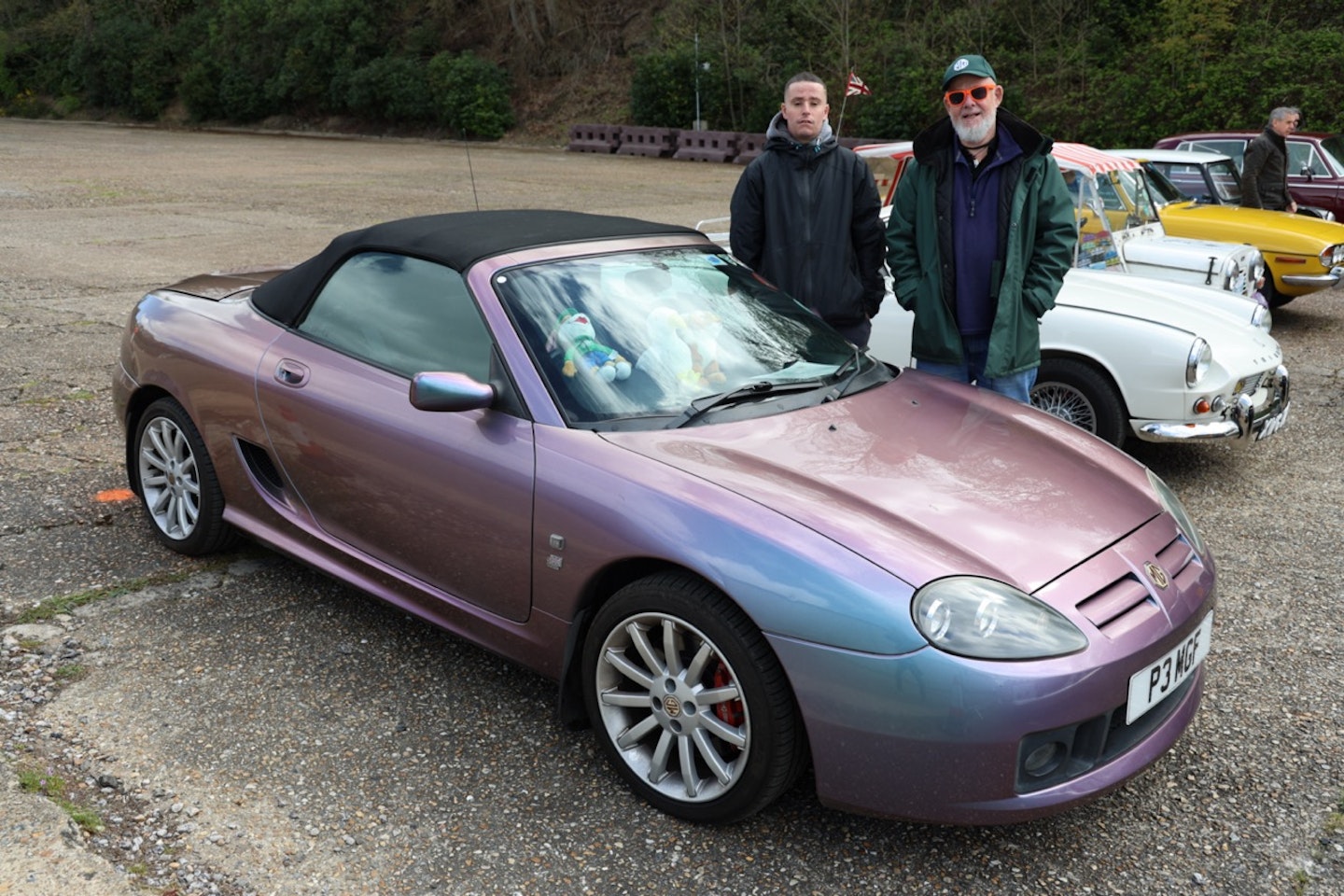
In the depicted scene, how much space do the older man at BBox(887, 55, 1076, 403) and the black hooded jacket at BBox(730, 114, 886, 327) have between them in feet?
0.89

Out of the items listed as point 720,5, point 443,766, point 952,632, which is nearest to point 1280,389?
point 952,632

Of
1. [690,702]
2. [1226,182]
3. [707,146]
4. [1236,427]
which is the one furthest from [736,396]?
[707,146]

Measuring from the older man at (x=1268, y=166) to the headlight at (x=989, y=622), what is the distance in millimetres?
10004

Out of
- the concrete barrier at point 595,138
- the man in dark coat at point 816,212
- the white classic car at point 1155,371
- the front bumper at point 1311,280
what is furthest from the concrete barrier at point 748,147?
the man in dark coat at point 816,212

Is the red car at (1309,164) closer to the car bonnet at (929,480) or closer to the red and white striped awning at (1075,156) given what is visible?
the red and white striped awning at (1075,156)

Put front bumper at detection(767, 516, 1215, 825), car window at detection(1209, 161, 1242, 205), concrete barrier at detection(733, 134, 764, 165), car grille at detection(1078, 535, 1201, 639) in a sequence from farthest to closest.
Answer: concrete barrier at detection(733, 134, 764, 165) → car window at detection(1209, 161, 1242, 205) → car grille at detection(1078, 535, 1201, 639) → front bumper at detection(767, 516, 1215, 825)

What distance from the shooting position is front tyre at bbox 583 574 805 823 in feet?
9.00

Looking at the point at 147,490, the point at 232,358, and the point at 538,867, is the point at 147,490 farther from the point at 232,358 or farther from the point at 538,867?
the point at 538,867

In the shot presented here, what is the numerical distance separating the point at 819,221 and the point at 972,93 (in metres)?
0.82

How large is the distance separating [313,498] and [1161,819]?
2.70 metres

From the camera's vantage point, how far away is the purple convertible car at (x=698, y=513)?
2.64m

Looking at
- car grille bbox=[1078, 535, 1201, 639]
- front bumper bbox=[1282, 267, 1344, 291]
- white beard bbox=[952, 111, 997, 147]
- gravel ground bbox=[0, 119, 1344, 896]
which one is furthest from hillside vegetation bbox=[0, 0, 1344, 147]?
car grille bbox=[1078, 535, 1201, 639]

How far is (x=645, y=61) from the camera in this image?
32125mm

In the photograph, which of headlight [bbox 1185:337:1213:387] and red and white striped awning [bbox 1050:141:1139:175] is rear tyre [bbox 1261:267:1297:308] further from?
headlight [bbox 1185:337:1213:387]
